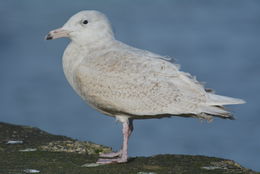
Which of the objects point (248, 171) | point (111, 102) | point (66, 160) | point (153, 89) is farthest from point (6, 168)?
point (248, 171)

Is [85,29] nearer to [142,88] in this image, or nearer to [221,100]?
[142,88]

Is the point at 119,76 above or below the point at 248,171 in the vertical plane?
above

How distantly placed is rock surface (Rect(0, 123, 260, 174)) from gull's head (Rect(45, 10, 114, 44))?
2052 millimetres

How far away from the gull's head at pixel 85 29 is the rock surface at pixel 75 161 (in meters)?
2.05

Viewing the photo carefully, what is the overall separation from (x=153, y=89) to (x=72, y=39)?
1.79m

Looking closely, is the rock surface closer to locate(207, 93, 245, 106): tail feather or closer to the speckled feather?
the speckled feather

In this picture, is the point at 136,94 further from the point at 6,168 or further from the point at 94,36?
the point at 6,168

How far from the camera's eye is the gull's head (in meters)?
11.2

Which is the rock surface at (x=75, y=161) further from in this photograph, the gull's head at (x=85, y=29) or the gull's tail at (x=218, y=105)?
the gull's head at (x=85, y=29)

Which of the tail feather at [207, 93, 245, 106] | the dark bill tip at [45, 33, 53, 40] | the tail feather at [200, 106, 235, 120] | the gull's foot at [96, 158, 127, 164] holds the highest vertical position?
the dark bill tip at [45, 33, 53, 40]

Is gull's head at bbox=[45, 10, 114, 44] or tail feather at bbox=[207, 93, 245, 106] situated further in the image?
gull's head at bbox=[45, 10, 114, 44]

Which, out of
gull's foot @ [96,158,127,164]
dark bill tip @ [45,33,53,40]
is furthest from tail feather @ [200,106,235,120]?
dark bill tip @ [45,33,53,40]

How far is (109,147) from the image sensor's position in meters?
13.0

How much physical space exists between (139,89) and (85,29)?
1.51 m
